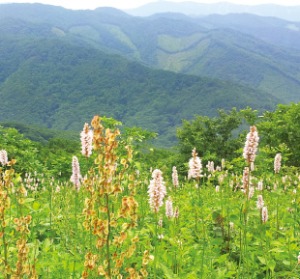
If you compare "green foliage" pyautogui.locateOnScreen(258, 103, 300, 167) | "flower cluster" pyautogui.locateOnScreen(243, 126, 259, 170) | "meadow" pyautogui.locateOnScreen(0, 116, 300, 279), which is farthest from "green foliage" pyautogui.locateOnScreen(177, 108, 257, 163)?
"flower cluster" pyautogui.locateOnScreen(243, 126, 259, 170)

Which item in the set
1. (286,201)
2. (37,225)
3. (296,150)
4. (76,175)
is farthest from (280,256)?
(296,150)

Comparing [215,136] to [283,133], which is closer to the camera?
[283,133]

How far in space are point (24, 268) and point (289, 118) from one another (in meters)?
31.0

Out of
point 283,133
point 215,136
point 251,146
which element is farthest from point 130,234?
point 215,136

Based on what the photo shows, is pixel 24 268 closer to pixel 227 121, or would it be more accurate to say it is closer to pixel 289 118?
pixel 289 118

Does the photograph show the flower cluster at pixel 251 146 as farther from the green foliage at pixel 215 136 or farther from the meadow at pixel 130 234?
the green foliage at pixel 215 136

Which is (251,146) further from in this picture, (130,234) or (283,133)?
(283,133)

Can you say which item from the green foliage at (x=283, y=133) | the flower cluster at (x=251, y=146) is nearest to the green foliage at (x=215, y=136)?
the green foliage at (x=283, y=133)

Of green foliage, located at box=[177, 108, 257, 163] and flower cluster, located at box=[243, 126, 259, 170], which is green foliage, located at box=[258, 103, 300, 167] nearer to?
green foliage, located at box=[177, 108, 257, 163]

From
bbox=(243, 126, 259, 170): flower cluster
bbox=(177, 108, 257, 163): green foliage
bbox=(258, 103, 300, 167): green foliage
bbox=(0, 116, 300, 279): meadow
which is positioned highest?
bbox=(243, 126, 259, 170): flower cluster

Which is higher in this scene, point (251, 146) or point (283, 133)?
point (251, 146)

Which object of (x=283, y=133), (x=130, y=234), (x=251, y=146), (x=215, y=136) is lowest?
(x=215, y=136)

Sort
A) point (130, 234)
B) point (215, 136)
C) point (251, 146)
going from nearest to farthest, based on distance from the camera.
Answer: point (251, 146) < point (130, 234) < point (215, 136)

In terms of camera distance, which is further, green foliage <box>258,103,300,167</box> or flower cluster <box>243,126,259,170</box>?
green foliage <box>258,103,300,167</box>
